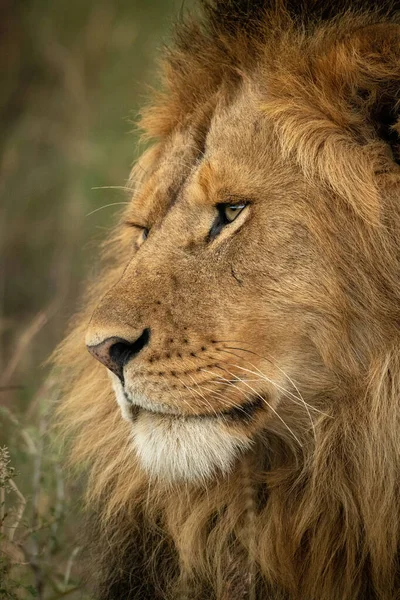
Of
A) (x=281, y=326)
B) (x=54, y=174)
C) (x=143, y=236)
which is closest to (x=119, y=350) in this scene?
(x=281, y=326)

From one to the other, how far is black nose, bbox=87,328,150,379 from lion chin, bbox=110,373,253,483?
69 mm

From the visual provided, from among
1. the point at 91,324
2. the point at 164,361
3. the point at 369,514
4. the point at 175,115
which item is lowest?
the point at 369,514

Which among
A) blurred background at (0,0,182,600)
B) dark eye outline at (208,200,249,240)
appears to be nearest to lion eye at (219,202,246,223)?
dark eye outline at (208,200,249,240)

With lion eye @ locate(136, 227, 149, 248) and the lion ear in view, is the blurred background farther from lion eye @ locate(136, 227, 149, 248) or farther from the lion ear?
the lion ear

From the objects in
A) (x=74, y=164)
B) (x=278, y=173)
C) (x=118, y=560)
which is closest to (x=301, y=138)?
(x=278, y=173)

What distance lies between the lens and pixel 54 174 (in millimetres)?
7602

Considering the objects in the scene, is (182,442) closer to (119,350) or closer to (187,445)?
(187,445)

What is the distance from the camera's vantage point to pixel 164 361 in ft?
8.71

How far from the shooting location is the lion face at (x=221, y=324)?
2662 mm

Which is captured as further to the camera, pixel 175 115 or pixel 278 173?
pixel 175 115

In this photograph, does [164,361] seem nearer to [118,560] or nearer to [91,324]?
[91,324]

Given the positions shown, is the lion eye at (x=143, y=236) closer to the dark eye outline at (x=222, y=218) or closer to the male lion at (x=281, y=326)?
the male lion at (x=281, y=326)

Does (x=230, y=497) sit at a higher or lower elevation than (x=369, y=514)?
higher

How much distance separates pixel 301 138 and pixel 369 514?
3.49ft
